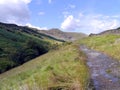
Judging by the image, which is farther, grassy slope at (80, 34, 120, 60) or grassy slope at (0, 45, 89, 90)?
grassy slope at (80, 34, 120, 60)

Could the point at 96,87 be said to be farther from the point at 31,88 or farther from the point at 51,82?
the point at 31,88

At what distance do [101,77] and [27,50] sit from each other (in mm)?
98038

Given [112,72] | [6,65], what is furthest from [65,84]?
[6,65]

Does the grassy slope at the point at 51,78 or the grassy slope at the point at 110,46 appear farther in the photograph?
the grassy slope at the point at 110,46

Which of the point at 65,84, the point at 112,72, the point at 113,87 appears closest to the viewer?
the point at 65,84

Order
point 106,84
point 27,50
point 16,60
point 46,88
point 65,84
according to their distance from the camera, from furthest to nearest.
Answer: point 27,50
point 16,60
point 106,84
point 65,84
point 46,88

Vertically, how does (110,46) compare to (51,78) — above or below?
above

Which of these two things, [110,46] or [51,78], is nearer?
[51,78]

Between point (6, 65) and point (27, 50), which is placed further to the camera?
point (27, 50)

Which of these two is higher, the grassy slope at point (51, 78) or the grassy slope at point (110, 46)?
the grassy slope at point (110, 46)

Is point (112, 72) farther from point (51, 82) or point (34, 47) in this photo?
point (34, 47)

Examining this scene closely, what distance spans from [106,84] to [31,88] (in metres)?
9.36

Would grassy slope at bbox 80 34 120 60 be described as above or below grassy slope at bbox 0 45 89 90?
above

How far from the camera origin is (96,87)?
22.9 meters
